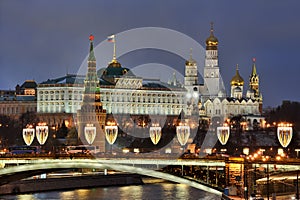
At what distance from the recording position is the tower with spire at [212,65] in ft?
447

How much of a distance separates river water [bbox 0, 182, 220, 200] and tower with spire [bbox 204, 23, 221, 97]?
7455 cm

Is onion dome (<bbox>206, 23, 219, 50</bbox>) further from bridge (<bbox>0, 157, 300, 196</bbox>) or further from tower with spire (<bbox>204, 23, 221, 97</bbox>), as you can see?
bridge (<bbox>0, 157, 300, 196</bbox>)

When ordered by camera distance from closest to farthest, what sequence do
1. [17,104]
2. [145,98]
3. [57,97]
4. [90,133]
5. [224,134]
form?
[224,134] < [90,133] < [57,97] < [17,104] < [145,98]

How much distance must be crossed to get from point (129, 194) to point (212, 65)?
82578mm

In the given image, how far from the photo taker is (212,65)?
5423 inches

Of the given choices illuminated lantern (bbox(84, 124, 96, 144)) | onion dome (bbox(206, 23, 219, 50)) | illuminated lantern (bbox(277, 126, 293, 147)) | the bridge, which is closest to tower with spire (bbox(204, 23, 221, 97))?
onion dome (bbox(206, 23, 219, 50))

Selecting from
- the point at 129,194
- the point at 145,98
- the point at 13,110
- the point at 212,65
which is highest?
the point at 212,65

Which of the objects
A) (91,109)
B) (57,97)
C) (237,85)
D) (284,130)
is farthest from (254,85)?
(284,130)

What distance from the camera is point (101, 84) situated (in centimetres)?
12788

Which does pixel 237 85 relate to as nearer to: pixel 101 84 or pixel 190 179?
pixel 101 84

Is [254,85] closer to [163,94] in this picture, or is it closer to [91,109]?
[163,94]

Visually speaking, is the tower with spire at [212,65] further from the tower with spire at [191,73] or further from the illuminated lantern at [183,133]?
the illuminated lantern at [183,133]

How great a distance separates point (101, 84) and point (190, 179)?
83.7 m

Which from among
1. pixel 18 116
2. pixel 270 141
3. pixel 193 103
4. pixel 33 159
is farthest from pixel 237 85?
pixel 33 159
